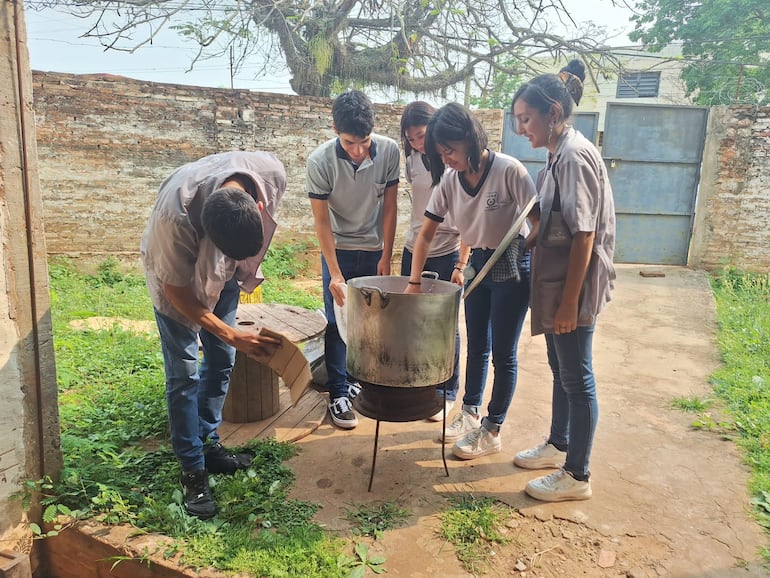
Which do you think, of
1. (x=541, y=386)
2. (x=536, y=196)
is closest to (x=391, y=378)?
(x=536, y=196)

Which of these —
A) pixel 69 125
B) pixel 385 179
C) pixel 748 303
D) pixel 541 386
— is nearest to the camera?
pixel 385 179

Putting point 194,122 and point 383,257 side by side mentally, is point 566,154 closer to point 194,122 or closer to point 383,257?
point 383,257

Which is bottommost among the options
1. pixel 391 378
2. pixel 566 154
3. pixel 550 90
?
pixel 391 378

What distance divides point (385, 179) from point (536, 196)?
3.73ft

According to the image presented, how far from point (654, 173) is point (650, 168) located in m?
0.10

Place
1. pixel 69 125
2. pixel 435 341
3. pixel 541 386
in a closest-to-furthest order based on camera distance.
→ pixel 435 341 < pixel 541 386 < pixel 69 125

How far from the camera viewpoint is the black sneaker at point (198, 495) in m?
2.32

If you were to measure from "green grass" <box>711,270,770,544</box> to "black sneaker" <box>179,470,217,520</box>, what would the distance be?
7.73 feet

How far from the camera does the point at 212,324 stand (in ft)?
7.06

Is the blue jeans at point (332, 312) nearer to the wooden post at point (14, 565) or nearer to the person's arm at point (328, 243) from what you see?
the person's arm at point (328, 243)

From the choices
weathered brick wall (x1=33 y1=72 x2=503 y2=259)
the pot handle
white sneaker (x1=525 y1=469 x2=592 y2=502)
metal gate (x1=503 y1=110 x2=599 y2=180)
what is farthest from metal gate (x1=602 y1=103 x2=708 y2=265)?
the pot handle

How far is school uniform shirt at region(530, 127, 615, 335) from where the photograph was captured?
2096 mm

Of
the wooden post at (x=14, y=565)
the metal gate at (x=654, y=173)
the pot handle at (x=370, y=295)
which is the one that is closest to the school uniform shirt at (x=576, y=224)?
the pot handle at (x=370, y=295)

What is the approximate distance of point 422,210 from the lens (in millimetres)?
3334
